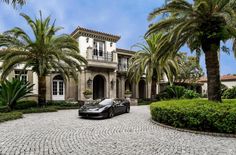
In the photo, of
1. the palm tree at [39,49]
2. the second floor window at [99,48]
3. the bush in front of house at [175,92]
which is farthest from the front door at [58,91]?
the bush in front of house at [175,92]

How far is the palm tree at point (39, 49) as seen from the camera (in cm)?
1714

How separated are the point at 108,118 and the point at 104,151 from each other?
7609mm

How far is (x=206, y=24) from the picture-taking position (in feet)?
38.0

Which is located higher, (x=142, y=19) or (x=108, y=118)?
(x=142, y=19)

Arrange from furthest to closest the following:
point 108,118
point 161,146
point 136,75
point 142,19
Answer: point 136,75
point 108,118
point 142,19
point 161,146

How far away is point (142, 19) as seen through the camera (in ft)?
41.9

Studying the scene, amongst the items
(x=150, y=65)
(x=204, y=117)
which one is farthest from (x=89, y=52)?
(x=204, y=117)

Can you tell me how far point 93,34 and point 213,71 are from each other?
58.8 ft

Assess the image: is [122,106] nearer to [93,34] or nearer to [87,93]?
[87,93]

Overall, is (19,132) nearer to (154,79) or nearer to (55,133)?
(55,133)

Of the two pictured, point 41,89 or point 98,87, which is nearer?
point 41,89

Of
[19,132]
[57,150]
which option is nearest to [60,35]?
[19,132]

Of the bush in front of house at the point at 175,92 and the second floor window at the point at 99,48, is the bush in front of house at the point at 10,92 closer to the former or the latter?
the second floor window at the point at 99,48

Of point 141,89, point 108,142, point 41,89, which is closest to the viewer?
point 108,142
